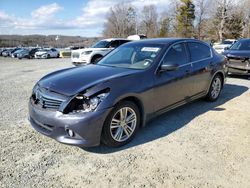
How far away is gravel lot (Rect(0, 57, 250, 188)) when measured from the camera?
3.04 m

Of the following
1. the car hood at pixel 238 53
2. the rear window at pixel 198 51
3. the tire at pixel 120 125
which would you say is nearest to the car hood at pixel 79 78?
the tire at pixel 120 125

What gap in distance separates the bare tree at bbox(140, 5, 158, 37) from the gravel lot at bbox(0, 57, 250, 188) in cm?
5883

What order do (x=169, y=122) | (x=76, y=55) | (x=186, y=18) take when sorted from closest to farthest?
(x=169, y=122) < (x=76, y=55) < (x=186, y=18)

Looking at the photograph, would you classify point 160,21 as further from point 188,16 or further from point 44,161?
point 44,161

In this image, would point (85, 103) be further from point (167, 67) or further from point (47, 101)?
point (167, 67)

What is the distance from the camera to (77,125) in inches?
131

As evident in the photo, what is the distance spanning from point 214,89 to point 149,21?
6127 cm

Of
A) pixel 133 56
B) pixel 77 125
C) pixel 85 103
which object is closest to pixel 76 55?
pixel 133 56

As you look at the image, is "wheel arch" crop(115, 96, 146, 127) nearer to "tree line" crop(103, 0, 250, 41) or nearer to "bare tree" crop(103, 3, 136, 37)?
"tree line" crop(103, 0, 250, 41)

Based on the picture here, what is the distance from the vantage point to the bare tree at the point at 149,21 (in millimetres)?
62841

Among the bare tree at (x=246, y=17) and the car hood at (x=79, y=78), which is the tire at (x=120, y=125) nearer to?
the car hood at (x=79, y=78)

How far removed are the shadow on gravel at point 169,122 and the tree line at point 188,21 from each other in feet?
120

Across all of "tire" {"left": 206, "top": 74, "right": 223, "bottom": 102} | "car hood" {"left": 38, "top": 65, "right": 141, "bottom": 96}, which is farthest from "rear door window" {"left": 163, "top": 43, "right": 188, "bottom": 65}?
"tire" {"left": 206, "top": 74, "right": 223, "bottom": 102}

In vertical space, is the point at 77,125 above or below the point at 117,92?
below
